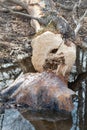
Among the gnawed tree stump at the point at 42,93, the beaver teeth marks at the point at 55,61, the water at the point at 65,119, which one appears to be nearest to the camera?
the water at the point at 65,119

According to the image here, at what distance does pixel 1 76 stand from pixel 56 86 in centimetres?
147

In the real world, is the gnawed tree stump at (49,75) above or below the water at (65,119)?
above

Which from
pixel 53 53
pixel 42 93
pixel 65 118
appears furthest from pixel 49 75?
pixel 65 118

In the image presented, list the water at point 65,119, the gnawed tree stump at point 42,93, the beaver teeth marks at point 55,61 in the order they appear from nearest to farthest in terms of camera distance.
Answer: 1. the water at point 65,119
2. the gnawed tree stump at point 42,93
3. the beaver teeth marks at point 55,61

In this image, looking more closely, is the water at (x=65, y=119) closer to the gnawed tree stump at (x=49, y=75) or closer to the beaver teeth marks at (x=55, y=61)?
Answer: the gnawed tree stump at (x=49, y=75)

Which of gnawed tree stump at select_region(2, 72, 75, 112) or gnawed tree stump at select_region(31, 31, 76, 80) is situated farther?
gnawed tree stump at select_region(31, 31, 76, 80)

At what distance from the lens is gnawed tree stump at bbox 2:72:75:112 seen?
5785 millimetres

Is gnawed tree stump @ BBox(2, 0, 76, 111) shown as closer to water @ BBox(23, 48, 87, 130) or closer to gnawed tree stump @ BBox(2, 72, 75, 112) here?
gnawed tree stump @ BBox(2, 72, 75, 112)

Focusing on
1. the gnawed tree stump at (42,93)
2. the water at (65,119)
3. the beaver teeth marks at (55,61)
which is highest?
the beaver teeth marks at (55,61)

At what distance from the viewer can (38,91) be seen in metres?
5.89

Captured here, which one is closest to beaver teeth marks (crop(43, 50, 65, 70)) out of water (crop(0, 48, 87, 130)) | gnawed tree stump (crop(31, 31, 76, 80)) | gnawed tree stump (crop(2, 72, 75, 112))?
gnawed tree stump (crop(31, 31, 76, 80))

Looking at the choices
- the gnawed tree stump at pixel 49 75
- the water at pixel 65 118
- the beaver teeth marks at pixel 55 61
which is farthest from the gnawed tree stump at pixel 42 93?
the beaver teeth marks at pixel 55 61

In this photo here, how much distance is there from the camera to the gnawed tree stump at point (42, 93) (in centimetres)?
579

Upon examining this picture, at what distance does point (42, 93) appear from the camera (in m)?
5.87
